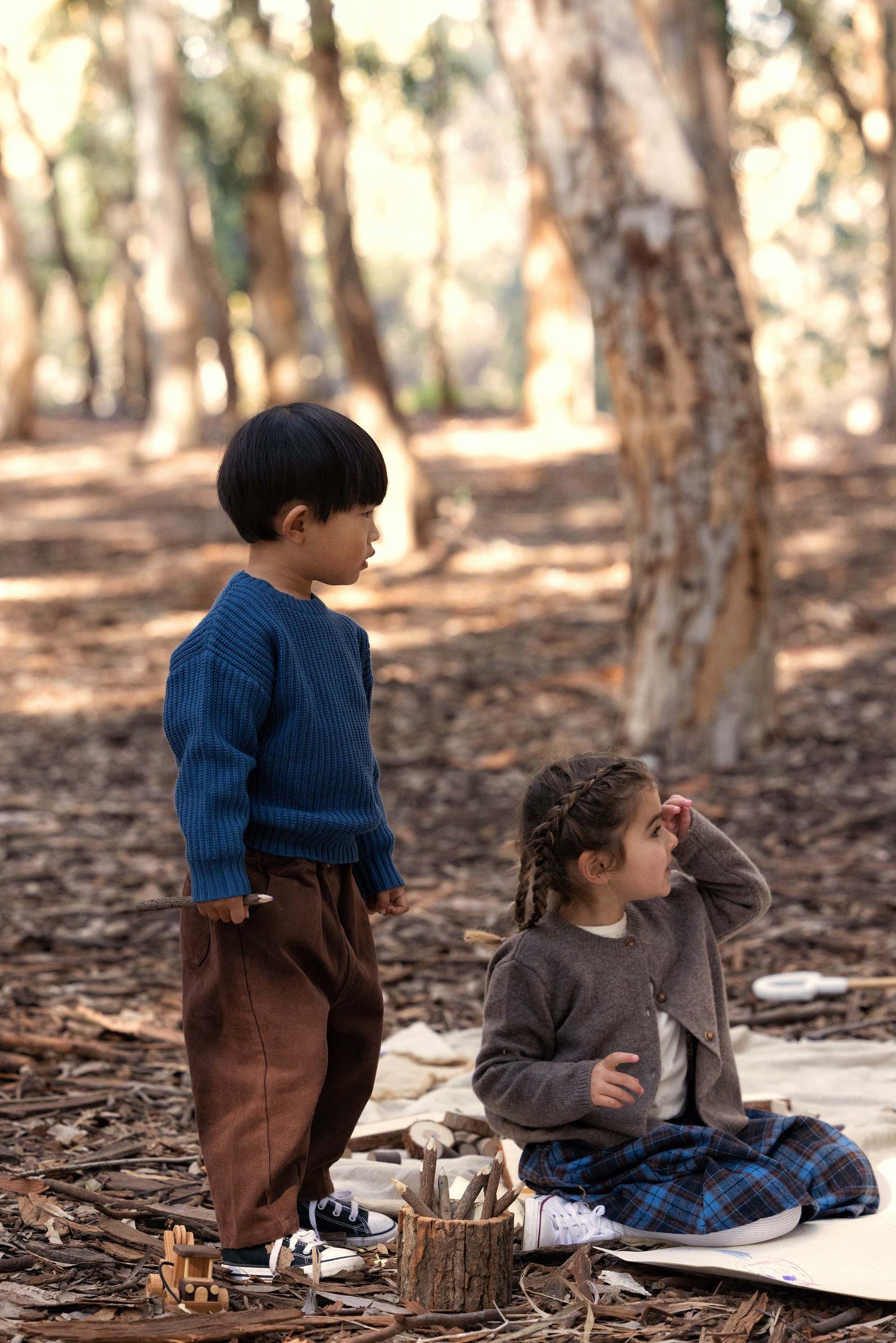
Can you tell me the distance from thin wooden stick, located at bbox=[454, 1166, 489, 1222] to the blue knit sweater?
24.7 inches

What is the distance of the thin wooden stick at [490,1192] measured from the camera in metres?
2.53

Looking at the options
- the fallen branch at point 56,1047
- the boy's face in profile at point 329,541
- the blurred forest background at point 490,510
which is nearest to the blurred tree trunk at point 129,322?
the blurred forest background at point 490,510

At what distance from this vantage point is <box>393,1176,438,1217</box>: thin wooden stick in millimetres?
2510

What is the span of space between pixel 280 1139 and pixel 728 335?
14.6ft

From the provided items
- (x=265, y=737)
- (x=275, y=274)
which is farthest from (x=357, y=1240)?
(x=275, y=274)

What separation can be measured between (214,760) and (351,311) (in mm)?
8803

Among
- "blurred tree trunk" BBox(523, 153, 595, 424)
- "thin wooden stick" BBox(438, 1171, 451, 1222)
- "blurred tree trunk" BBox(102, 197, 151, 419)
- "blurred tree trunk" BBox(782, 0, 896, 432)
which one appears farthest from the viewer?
"blurred tree trunk" BBox(102, 197, 151, 419)

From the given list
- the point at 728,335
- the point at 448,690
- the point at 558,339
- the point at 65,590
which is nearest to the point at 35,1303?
the point at 728,335

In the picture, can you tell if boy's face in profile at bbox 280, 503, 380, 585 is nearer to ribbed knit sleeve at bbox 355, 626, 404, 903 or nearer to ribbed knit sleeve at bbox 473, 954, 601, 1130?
ribbed knit sleeve at bbox 355, 626, 404, 903

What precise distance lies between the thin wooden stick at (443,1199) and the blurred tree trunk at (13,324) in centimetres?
1597

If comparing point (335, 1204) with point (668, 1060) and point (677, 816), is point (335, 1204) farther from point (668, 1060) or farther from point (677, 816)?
point (677, 816)

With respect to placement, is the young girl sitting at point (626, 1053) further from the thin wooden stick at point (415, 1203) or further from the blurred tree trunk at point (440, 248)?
the blurred tree trunk at point (440, 248)

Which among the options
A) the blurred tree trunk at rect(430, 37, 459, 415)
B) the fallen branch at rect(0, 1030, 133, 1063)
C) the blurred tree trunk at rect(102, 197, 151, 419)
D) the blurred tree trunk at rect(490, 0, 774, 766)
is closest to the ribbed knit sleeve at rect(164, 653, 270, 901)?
the fallen branch at rect(0, 1030, 133, 1063)

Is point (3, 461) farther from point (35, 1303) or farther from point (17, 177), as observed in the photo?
point (17, 177)
